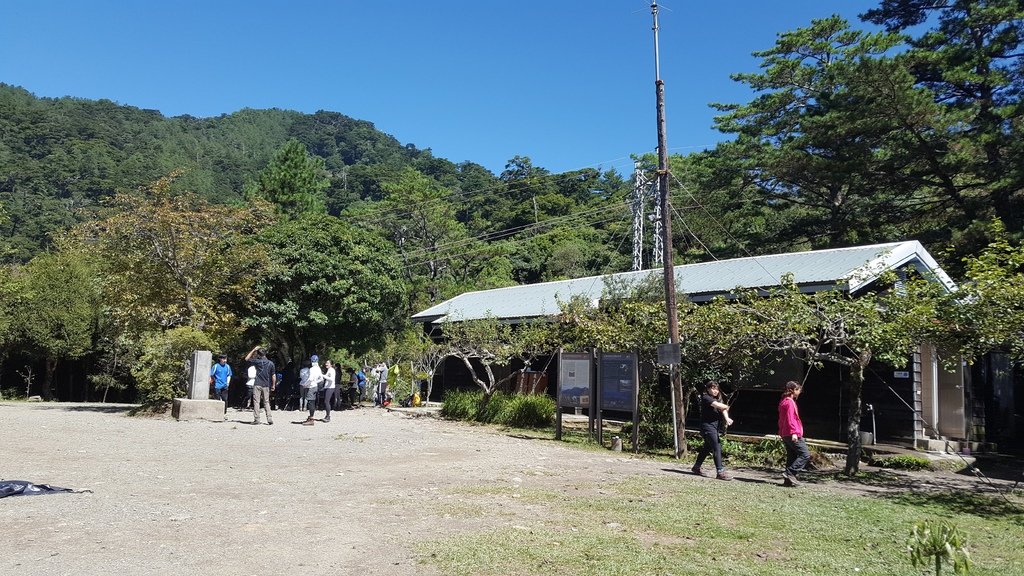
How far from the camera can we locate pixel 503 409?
20328mm

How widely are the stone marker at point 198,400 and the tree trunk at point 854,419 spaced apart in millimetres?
14090

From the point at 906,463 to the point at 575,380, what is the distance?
6667mm

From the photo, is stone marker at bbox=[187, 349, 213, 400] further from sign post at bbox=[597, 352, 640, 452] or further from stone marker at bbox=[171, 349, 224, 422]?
sign post at bbox=[597, 352, 640, 452]

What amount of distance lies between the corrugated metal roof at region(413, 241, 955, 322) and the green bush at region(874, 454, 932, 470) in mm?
3316

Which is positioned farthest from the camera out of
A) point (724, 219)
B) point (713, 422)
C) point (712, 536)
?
point (724, 219)

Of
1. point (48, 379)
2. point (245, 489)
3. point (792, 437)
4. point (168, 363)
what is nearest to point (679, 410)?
point (792, 437)

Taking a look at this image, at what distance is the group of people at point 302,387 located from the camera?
18328mm

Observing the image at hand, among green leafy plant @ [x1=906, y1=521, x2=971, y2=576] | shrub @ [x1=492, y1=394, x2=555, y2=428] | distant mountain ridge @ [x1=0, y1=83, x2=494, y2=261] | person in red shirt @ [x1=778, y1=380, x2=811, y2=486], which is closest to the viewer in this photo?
green leafy plant @ [x1=906, y1=521, x2=971, y2=576]

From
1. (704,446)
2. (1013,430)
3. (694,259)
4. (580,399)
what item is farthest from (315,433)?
(694,259)

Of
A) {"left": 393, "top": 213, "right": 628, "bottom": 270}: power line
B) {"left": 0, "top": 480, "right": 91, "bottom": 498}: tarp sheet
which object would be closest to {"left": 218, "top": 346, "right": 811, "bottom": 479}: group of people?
{"left": 0, "top": 480, "right": 91, "bottom": 498}: tarp sheet

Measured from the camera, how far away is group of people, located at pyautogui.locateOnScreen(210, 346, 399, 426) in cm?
1833

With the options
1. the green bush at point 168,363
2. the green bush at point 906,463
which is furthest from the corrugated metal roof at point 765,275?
the green bush at point 168,363

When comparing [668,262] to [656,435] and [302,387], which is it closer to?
[656,435]

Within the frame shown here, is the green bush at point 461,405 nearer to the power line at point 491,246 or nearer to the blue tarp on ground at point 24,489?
the blue tarp on ground at point 24,489
